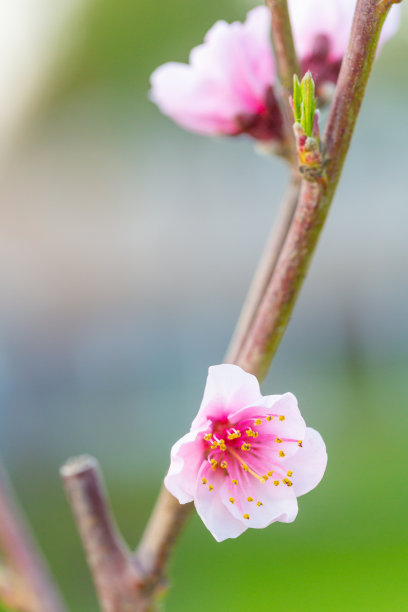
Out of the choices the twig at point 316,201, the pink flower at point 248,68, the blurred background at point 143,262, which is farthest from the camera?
the blurred background at point 143,262

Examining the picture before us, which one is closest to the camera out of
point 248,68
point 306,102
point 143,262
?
point 306,102

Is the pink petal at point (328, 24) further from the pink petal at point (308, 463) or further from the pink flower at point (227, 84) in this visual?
the pink petal at point (308, 463)

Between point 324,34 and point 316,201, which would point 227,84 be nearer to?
point 324,34

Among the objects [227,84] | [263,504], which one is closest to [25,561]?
[263,504]

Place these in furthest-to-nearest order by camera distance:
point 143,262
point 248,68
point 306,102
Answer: point 143,262 → point 248,68 → point 306,102

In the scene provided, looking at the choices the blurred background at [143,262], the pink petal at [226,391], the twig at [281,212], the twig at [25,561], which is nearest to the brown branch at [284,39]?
the twig at [281,212]

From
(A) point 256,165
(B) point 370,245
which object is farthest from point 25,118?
(B) point 370,245

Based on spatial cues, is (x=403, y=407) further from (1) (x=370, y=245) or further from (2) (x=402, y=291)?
(1) (x=370, y=245)
